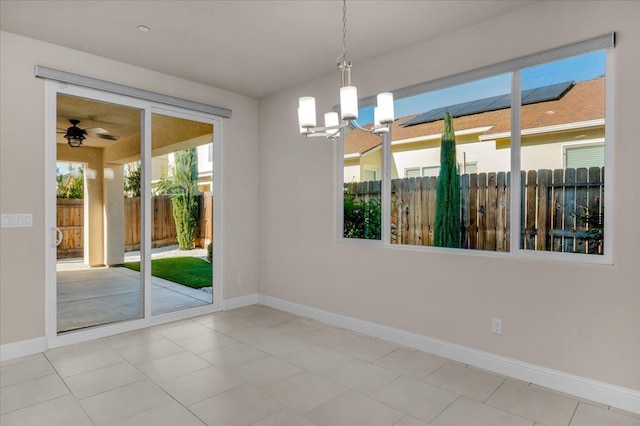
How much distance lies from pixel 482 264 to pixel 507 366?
78cm

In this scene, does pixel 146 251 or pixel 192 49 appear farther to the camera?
pixel 146 251

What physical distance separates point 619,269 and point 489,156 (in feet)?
3.84

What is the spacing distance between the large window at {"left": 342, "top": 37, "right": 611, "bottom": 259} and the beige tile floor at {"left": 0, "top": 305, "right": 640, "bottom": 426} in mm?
1039

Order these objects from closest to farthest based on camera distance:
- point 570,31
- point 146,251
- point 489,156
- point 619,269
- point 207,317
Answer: point 619,269, point 570,31, point 489,156, point 146,251, point 207,317

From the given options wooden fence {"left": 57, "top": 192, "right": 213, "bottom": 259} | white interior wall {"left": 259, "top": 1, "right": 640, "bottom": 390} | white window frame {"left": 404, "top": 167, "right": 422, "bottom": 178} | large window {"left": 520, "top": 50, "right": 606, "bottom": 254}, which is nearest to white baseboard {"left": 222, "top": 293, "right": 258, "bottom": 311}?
white interior wall {"left": 259, "top": 1, "right": 640, "bottom": 390}

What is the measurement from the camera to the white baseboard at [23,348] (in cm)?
304

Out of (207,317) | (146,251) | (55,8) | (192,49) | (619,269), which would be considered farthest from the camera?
(207,317)

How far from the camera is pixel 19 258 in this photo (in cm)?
314

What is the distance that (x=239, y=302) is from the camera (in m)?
4.72

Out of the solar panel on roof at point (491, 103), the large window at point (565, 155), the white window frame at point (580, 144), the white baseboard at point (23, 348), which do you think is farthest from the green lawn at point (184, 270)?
the white window frame at point (580, 144)

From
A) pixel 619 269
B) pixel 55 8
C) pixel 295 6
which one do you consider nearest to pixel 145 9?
pixel 55 8

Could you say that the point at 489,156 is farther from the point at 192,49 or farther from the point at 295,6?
the point at 192,49

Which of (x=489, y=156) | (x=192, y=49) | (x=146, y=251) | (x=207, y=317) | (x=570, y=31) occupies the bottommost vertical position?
(x=207, y=317)

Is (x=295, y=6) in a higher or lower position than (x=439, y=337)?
higher
